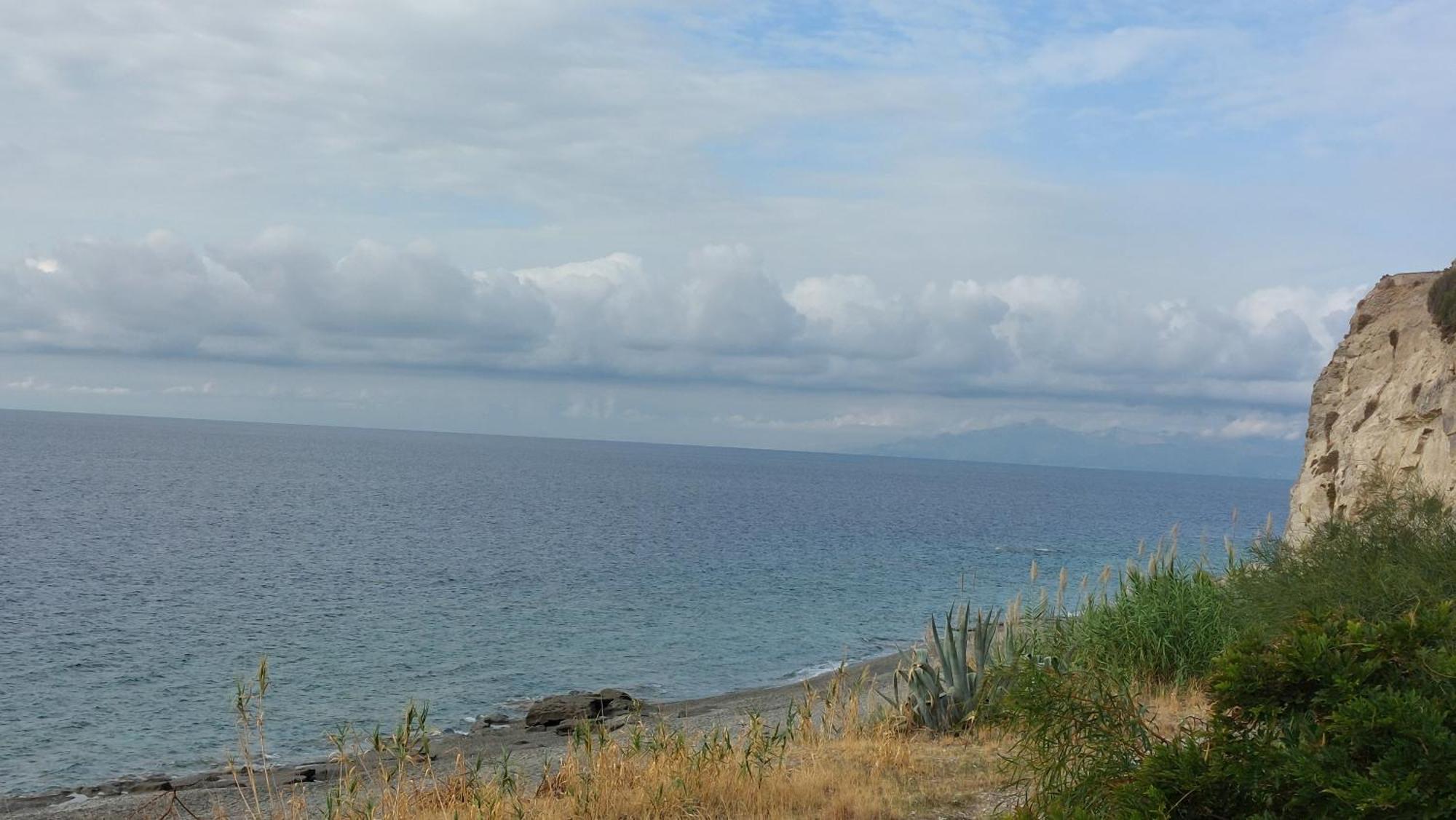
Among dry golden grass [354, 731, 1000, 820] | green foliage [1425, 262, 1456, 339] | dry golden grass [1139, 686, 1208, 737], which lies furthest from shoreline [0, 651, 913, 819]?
green foliage [1425, 262, 1456, 339]

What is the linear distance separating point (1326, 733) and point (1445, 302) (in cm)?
1504

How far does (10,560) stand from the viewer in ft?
138

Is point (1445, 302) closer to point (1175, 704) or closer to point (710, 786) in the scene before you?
point (1175, 704)

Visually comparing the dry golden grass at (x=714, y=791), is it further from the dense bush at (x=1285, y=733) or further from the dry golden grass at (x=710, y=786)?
the dense bush at (x=1285, y=733)

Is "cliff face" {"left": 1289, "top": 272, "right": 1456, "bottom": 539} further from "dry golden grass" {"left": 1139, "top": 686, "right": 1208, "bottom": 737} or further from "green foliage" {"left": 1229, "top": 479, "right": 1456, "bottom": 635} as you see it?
"dry golden grass" {"left": 1139, "top": 686, "right": 1208, "bottom": 737}

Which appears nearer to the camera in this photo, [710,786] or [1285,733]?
[1285,733]

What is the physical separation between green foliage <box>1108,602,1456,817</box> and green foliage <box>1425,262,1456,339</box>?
46.0 feet

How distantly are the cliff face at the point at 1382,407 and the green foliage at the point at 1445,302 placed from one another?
0.65 feet

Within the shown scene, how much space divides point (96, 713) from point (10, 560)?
25577mm

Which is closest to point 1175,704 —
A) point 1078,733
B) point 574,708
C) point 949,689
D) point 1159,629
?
point 1159,629

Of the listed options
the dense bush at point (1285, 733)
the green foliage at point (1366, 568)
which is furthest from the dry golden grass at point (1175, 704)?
the dense bush at point (1285, 733)

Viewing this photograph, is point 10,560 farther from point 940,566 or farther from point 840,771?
point 840,771

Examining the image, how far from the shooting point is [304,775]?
17.3 metres

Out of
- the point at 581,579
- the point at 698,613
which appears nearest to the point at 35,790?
the point at 698,613
